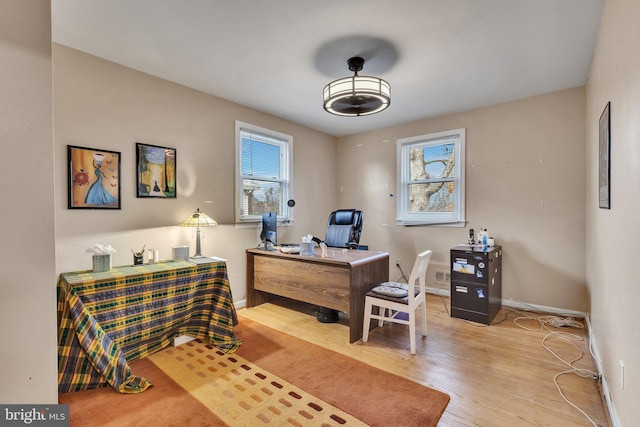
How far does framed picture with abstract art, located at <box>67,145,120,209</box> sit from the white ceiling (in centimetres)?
87

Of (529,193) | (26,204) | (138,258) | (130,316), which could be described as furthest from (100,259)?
(529,193)

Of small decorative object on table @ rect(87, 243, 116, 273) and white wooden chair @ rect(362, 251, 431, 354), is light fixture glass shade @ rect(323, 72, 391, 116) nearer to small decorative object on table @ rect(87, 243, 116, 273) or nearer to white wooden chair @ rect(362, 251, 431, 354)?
white wooden chair @ rect(362, 251, 431, 354)

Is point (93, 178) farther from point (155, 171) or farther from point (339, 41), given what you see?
point (339, 41)

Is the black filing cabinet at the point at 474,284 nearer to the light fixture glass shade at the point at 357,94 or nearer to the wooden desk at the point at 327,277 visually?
the wooden desk at the point at 327,277

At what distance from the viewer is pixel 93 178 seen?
8.20ft

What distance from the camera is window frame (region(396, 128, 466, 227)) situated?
12.9 ft

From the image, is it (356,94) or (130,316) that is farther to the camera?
(356,94)

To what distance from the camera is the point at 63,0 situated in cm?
187

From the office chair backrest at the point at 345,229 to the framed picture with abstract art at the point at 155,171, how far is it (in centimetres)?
198

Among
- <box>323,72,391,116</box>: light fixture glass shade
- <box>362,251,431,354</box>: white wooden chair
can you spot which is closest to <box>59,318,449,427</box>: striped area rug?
<box>362,251,431,354</box>: white wooden chair

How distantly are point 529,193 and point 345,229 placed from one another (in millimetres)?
2247

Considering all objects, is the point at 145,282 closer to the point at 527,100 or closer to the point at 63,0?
the point at 63,0

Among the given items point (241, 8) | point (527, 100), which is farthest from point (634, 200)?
point (527, 100)

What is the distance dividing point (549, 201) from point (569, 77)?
1312mm
